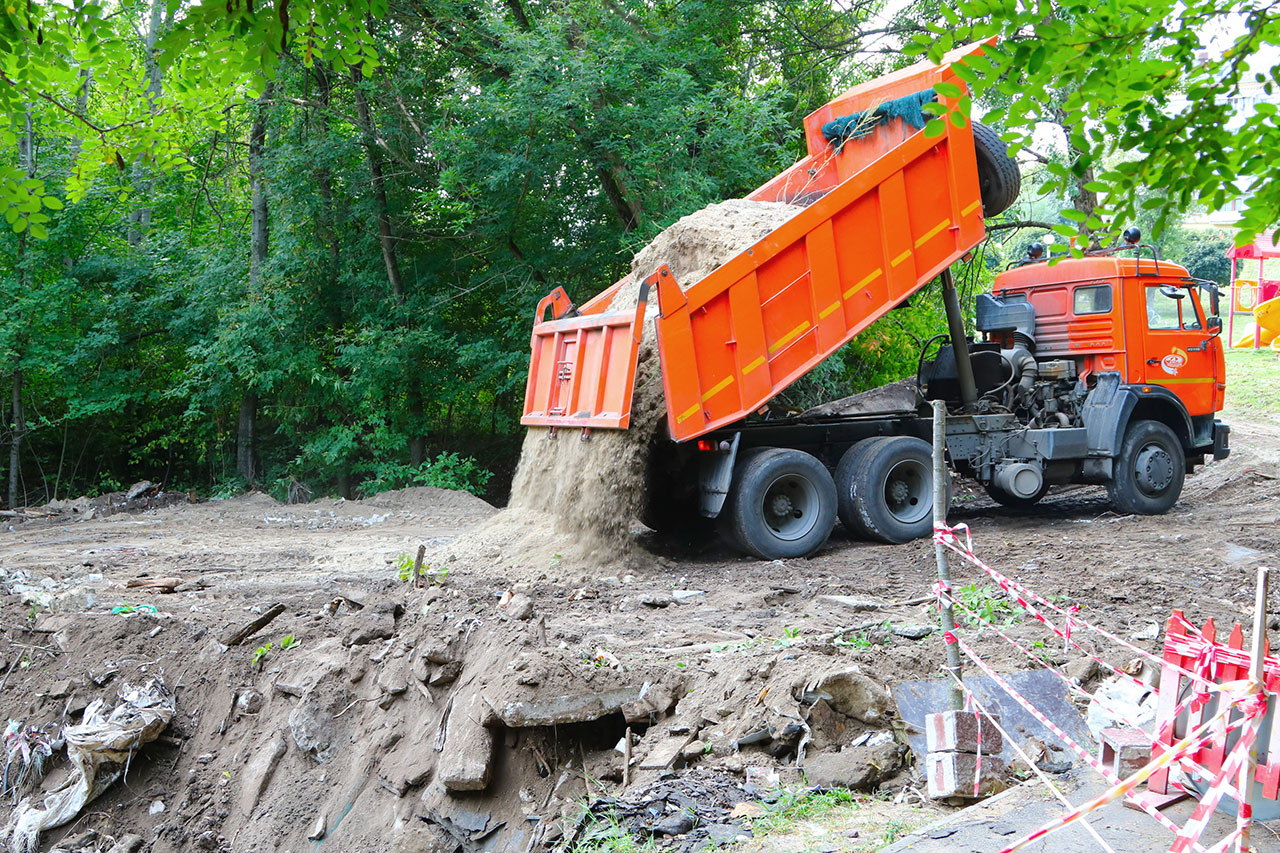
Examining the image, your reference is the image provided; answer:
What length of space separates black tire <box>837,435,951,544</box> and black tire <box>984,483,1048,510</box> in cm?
144

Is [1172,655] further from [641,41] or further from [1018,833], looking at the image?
[641,41]

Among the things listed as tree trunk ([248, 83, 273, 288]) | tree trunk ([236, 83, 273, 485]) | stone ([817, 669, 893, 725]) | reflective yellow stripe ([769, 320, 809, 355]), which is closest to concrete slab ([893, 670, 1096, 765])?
stone ([817, 669, 893, 725])

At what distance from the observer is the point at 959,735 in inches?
145

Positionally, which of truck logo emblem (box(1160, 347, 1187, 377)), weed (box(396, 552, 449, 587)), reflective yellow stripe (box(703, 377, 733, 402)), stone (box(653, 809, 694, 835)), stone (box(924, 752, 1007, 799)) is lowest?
stone (box(653, 809, 694, 835))

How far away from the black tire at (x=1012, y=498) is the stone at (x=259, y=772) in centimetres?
755

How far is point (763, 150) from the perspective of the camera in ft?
46.0

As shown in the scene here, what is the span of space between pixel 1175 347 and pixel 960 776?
8595 millimetres

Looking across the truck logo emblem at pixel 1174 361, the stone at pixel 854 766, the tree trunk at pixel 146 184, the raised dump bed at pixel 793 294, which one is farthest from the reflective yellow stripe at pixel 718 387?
the tree trunk at pixel 146 184

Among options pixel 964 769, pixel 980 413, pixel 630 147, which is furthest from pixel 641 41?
pixel 964 769

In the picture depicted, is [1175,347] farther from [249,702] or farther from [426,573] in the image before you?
[249,702]

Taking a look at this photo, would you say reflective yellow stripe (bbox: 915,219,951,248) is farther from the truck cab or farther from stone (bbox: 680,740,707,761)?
stone (bbox: 680,740,707,761)

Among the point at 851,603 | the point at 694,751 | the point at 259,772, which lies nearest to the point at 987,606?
the point at 851,603

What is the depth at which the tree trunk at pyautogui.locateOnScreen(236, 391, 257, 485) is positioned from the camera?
1711 centimetres

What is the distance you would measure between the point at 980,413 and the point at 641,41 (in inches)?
283
